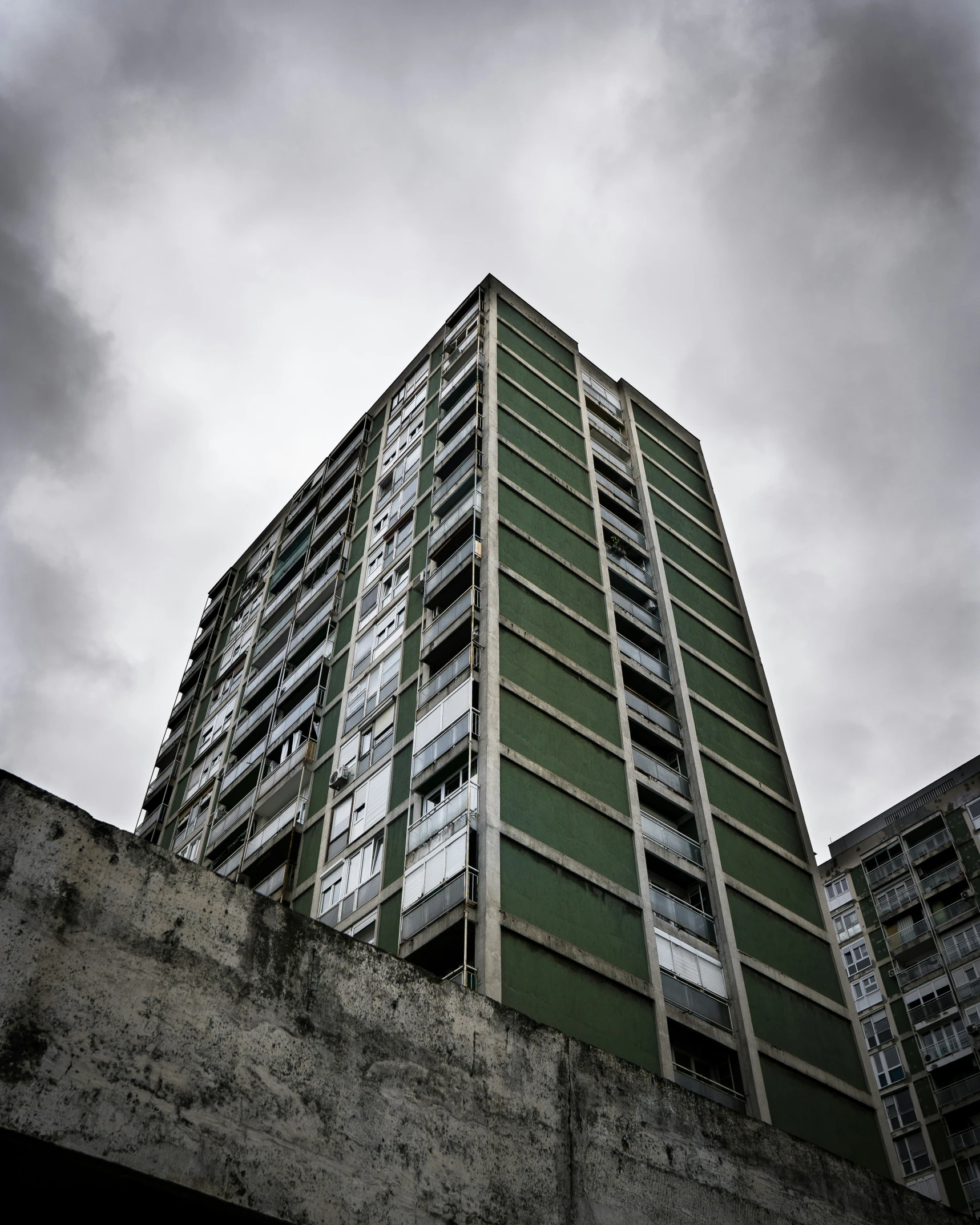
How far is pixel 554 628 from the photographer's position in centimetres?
2773

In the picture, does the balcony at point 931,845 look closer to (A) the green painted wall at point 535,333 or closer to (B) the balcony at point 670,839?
(B) the balcony at point 670,839

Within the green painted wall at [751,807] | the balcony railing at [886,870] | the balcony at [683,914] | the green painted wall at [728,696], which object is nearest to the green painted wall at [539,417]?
the green painted wall at [728,696]

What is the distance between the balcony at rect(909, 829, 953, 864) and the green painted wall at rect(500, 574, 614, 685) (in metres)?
23.7

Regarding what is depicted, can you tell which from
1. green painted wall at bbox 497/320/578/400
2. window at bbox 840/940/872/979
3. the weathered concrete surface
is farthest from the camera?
window at bbox 840/940/872/979

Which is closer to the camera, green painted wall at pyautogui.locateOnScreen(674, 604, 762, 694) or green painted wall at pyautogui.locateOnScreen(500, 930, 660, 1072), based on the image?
green painted wall at pyautogui.locateOnScreen(500, 930, 660, 1072)

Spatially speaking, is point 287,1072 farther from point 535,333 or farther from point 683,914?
point 535,333

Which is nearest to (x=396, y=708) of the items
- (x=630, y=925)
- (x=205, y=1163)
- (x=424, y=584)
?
(x=424, y=584)

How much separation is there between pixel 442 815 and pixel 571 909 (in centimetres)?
331

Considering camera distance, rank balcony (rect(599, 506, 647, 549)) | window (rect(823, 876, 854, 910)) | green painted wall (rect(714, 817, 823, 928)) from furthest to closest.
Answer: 1. window (rect(823, 876, 854, 910))
2. balcony (rect(599, 506, 647, 549))
3. green painted wall (rect(714, 817, 823, 928))

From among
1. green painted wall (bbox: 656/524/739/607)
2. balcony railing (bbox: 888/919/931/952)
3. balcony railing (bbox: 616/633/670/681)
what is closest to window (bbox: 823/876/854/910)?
balcony railing (bbox: 888/919/931/952)

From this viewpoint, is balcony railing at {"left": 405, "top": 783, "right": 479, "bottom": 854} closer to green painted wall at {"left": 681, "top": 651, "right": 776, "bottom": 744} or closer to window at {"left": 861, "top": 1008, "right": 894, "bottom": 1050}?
green painted wall at {"left": 681, "top": 651, "right": 776, "bottom": 744}

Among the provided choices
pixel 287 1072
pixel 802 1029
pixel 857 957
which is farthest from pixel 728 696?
pixel 287 1072

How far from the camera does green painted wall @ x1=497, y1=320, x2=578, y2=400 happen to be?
37.3 meters

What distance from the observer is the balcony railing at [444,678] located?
25.1 meters
